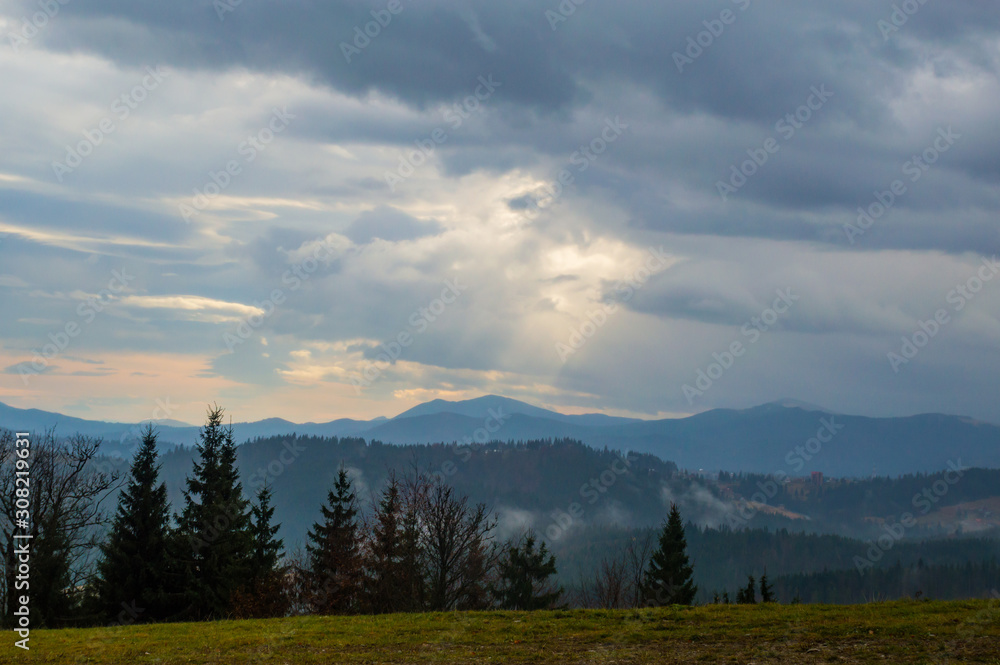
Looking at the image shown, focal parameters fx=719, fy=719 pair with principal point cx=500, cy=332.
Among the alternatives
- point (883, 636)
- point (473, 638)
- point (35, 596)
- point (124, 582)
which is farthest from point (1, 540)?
point (883, 636)

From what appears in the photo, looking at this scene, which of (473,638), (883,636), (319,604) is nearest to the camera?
(883,636)

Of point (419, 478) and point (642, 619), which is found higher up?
point (419, 478)

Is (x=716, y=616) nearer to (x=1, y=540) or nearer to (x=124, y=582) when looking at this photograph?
(x=124, y=582)

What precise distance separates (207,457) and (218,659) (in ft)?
89.5

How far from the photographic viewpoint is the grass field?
1772 centimetres

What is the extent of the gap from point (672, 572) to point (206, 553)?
36.4m

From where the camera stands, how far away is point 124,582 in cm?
3878

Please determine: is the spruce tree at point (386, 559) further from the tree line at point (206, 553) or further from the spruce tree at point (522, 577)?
the spruce tree at point (522, 577)

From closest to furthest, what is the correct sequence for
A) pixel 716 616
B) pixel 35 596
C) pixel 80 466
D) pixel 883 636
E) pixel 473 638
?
pixel 883 636
pixel 473 638
pixel 716 616
pixel 35 596
pixel 80 466

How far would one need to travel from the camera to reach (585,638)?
825 inches

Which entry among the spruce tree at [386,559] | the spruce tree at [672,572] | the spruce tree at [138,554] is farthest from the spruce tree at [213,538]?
the spruce tree at [672,572]

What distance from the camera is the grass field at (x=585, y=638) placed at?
1772cm

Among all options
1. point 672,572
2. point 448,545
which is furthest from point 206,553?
point 672,572

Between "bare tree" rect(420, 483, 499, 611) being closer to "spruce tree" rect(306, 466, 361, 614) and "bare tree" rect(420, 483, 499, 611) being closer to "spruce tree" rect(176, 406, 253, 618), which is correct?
"spruce tree" rect(306, 466, 361, 614)
